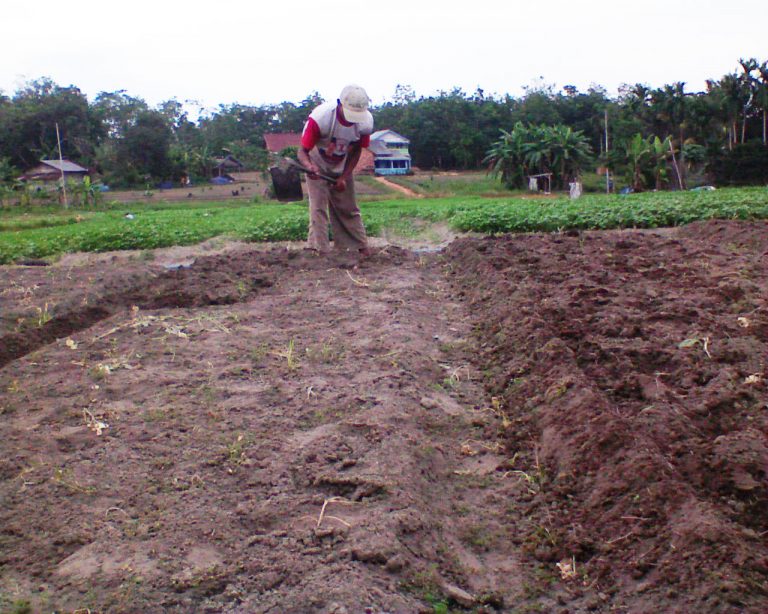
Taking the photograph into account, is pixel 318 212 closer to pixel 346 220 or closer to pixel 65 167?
pixel 346 220

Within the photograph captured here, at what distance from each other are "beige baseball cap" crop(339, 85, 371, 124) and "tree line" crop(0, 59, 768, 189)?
26.9 m

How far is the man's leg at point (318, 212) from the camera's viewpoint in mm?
9190

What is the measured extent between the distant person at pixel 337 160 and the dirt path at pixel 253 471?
340 cm

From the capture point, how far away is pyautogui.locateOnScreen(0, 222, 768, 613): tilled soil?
2.54 m

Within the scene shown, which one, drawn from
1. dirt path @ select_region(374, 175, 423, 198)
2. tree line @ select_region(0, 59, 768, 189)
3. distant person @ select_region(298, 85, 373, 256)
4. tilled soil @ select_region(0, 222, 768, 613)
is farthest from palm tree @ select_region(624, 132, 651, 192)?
tilled soil @ select_region(0, 222, 768, 613)

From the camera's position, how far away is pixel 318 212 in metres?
9.36

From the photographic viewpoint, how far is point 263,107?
63719mm

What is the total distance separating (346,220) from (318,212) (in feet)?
1.97

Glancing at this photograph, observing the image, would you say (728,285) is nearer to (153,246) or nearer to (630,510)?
(630,510)

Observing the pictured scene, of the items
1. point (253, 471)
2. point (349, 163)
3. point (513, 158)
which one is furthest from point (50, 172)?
point (253, 471)

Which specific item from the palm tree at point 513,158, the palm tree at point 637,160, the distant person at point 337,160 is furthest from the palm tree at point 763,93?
the distant person at point 337,160

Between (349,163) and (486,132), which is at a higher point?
(486,132)

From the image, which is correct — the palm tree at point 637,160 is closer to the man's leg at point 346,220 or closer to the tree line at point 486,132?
the tree line at point 486,132

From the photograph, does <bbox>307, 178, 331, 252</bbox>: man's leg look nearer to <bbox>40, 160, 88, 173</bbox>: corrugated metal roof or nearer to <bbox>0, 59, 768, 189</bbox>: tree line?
<bbox>0, 59, 768, 189</bbox>: tree line
